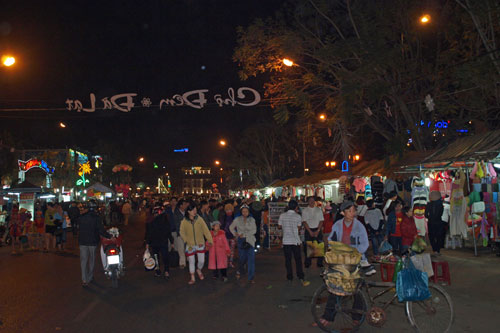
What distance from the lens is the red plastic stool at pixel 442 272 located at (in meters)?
8.75

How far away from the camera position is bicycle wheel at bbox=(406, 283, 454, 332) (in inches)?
234

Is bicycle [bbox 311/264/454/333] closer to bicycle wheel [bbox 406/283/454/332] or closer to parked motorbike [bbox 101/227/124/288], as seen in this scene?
bicycle wheel [bbox 406/283/454/332]

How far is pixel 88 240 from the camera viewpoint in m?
10.3

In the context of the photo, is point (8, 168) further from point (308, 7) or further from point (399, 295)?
point (399, 295)

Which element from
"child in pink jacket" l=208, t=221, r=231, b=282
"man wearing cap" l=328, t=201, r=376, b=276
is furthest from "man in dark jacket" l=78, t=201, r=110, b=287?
"man wearing cap" l=328, t=201, r=376, b=276

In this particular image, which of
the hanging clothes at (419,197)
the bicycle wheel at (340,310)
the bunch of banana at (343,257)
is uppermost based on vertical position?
the hanging clothes at (419,197)

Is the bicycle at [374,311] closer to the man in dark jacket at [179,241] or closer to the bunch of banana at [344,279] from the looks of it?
the bunch of banana at [344,279]

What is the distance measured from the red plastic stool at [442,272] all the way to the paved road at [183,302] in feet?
0.72

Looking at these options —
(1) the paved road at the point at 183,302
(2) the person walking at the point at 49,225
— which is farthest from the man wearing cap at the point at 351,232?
(2) the person walking at the point at 49,225

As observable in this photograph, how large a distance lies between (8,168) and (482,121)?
37325 mm

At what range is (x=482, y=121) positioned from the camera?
2373 cm

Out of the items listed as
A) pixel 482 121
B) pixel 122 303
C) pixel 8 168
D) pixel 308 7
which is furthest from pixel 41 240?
pixel 8 168

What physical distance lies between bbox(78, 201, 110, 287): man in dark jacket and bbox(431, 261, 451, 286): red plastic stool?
6.75 meters

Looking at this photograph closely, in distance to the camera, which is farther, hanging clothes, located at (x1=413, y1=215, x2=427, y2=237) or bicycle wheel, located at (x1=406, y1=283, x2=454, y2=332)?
hanging clothes, located at (x1=413, y1=215, x2=427, y2=237)
